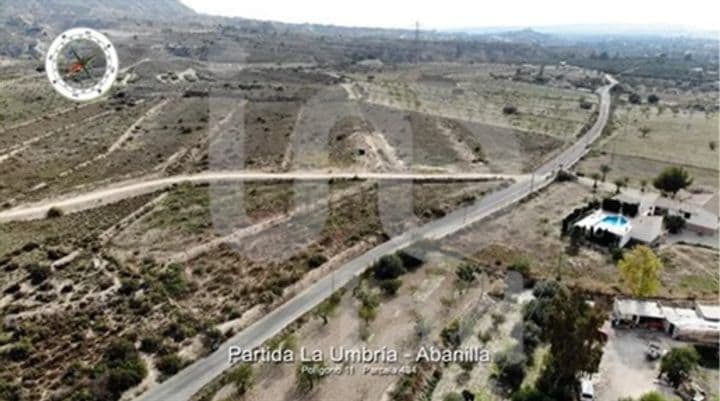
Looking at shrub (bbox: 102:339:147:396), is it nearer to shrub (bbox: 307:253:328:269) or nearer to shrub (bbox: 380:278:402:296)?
shrub (bbox: 307:253:328:269)

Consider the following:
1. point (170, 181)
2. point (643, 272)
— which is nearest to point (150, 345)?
point (643, 272)

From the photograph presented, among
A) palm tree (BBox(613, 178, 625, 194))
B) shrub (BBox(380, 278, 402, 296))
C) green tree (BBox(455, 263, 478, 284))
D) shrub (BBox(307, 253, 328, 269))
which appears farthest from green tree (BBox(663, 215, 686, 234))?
shrub (BBox(307, 253, 328, 269))

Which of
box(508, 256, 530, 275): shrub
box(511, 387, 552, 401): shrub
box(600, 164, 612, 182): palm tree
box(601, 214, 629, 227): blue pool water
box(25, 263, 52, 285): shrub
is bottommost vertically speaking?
box(511, 387, 552, 401): shrub

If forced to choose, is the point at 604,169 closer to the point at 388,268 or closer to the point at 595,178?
the point at 595,178

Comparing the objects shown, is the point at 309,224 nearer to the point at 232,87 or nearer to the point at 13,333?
the point at 13,333

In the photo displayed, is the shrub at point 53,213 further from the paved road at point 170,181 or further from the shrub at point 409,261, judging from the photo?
the shrub at point 409,261
